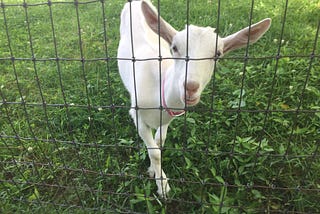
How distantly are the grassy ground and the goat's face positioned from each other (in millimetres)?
90

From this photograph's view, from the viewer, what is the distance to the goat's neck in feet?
6.93

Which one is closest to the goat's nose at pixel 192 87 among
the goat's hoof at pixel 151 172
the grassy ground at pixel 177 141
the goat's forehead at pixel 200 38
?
the grassy ground at pixel 177 141

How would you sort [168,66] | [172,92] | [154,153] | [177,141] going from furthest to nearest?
1. [177,141]
2. [154,153]
3. [168,66]
4. [172,92]

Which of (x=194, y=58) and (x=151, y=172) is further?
(x=151, y=172)

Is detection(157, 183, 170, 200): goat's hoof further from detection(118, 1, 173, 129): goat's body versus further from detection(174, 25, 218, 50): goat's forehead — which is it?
detection(174, 25, 218, 50): goat's forehead

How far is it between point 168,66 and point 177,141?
0.87 m

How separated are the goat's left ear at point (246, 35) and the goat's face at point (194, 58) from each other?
8cm

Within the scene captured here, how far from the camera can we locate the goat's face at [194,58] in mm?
1826

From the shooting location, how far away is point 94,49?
482 centimetres

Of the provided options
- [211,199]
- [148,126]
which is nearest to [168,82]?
[148,126]

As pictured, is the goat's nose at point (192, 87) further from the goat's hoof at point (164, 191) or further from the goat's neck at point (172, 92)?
the goat's hoof at point (164, 191)

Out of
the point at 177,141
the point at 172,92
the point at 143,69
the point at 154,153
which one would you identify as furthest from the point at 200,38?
the point at 177,141

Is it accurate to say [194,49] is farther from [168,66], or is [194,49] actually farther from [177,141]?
[177,141]

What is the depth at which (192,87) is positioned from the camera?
181 centimetres
